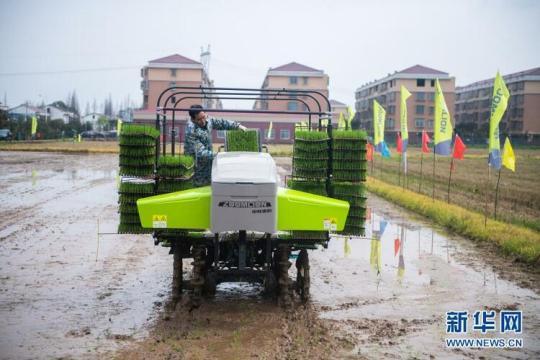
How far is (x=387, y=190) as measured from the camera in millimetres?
22750

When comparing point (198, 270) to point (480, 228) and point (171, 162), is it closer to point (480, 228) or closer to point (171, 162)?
point (171, 162)

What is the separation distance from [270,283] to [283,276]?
0.48 m

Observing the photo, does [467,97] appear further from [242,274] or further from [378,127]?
[242,274]

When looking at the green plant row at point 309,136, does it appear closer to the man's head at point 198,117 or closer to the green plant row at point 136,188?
the man's head at point 198,117

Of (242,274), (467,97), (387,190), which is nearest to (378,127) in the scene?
(387,190)

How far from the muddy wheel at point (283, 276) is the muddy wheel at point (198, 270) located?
87 cm

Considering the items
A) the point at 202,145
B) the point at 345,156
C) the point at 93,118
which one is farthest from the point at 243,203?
the point at 93,118

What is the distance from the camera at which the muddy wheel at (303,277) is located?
24.7 ft

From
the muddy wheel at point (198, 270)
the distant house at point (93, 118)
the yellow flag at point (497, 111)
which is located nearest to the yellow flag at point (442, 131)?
the yellow flag at point (497, 111)

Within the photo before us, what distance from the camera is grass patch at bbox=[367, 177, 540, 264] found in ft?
36.4

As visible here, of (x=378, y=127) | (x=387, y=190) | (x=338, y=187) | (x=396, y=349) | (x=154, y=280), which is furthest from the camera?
(x=378, y=127)

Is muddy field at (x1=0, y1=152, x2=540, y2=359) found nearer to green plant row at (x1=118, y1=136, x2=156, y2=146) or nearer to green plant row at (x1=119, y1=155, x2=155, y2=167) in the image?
green plant row at (x1=119, y1=155, x2=155, y2=167)

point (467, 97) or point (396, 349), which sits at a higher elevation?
point (467, 97)

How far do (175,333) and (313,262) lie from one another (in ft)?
14.8
